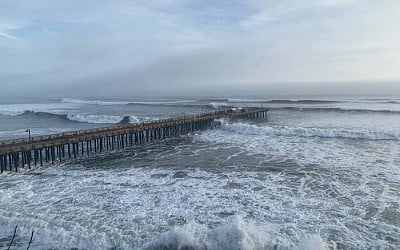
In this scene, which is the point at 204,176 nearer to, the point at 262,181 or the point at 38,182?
the point at 262,181

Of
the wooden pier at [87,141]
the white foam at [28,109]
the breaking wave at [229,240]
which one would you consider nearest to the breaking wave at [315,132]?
the wooden pier at [87,141]

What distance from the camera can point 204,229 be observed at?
685 inches

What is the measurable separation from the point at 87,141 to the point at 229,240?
25104 millimetres

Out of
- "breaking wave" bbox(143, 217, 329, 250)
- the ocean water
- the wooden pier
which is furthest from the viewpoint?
the wooden pier

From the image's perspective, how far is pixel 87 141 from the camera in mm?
37844

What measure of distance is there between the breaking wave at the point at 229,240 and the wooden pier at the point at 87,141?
61.6ft

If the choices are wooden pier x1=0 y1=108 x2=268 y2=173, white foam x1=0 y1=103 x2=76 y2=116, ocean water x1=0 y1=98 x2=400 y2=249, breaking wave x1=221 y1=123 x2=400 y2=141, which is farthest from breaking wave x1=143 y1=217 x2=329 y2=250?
white foam x1=0 y1=103 x2=76 y2=116

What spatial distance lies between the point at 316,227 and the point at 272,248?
333 cm

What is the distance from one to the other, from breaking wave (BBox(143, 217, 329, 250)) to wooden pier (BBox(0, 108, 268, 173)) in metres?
18.8

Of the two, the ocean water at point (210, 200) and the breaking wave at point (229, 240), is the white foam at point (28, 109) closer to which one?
the ocean water at point (210, 200)

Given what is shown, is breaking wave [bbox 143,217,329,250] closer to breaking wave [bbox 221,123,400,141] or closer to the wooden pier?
the wooden pier

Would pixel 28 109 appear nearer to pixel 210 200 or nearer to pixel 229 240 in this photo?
pixel 210 200

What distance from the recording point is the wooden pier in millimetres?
31438

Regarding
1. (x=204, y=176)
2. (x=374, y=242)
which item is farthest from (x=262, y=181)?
(x=374, y=242)
